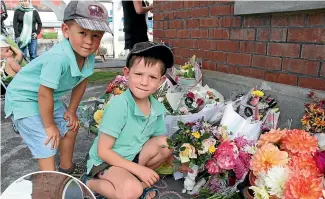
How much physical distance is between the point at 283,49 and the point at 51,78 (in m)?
1.93

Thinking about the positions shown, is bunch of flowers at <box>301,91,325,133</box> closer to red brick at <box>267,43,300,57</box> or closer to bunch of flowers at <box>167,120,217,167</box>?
red brick at <box>267,43,300,57</box>

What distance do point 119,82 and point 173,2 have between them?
5.23 ft

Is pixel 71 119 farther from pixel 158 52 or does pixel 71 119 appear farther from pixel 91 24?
pixel 158 52

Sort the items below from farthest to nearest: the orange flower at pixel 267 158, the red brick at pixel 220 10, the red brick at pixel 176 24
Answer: the red brick at pixel 176 24 < the red brick at pixel 220 10 < the orange flower at pixel 267 158

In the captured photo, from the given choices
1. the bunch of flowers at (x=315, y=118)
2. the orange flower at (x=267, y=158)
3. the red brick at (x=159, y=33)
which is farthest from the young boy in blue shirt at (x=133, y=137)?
the red brick at (x=159, y=33)

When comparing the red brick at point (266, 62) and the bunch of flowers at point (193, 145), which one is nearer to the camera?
the bunch of flowers at point (193, 145)

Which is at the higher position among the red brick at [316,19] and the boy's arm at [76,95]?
the red brick at [316,19]

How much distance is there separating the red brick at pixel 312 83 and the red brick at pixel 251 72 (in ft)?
1.45

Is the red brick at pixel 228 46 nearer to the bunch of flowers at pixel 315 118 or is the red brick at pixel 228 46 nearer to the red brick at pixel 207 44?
the red brick at pixel 207 44

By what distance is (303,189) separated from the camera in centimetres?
138

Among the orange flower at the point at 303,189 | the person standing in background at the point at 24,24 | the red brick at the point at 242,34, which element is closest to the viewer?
the orange flower at the point at 303,189

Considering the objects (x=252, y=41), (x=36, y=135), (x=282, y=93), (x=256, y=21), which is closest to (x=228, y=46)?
(x=252, y=41)

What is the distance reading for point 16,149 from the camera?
115 inches

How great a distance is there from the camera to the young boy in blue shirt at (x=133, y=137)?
1842 mm
